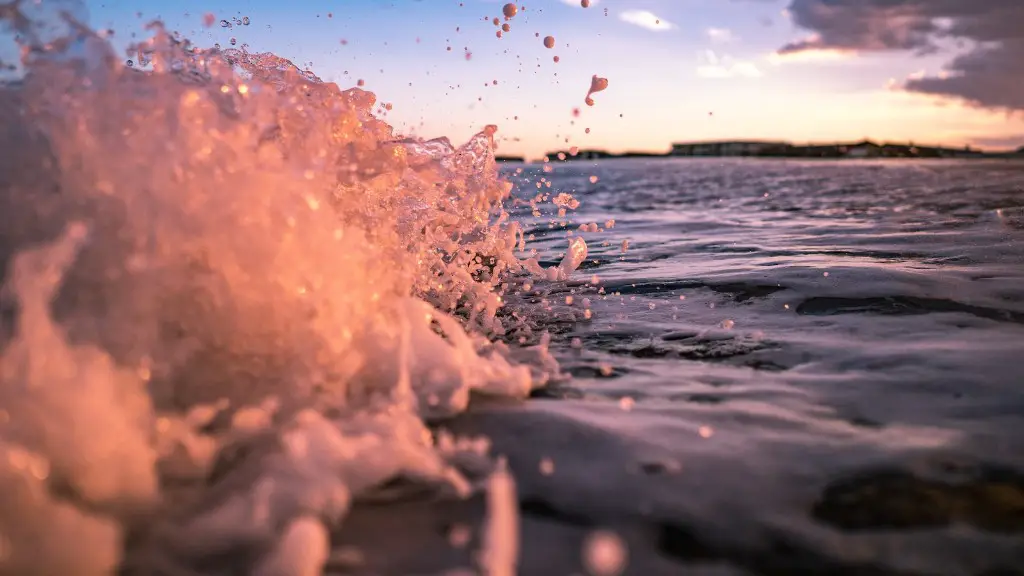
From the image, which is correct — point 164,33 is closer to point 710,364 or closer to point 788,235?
point 710,364

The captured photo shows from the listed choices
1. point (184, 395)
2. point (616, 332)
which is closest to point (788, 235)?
point (616, 332)

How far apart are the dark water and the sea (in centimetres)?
1

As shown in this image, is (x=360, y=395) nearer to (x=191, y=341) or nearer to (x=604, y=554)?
(x=191, y=341)

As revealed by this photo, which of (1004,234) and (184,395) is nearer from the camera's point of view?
(184,395)

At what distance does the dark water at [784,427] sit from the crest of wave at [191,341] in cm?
22

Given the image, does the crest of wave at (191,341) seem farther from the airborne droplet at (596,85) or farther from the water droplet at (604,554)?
the airborne droplet at (596,85)

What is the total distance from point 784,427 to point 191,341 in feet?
6.00

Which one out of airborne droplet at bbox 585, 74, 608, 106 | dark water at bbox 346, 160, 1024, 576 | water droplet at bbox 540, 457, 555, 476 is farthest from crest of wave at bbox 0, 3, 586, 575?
airborne droplet at bbox 585, 74, 608, 106

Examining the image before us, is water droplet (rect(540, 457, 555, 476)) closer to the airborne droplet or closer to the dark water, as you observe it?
the dark water

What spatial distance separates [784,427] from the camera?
213cm

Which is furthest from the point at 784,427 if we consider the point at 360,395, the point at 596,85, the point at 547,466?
the point at 596,85

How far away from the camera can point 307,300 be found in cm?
237

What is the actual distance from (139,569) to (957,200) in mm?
11881

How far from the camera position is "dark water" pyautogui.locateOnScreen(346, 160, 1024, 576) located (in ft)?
4.93
